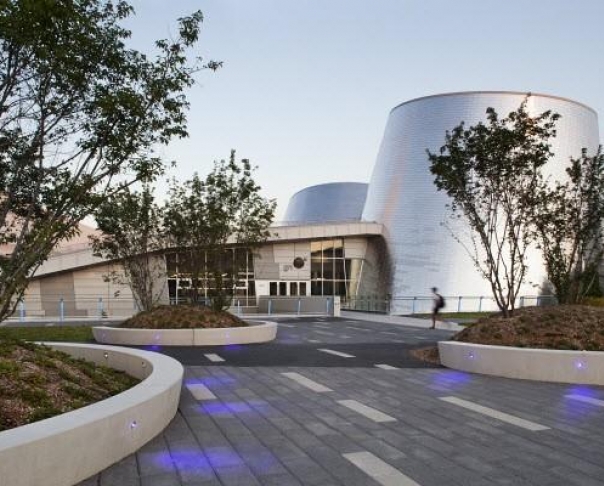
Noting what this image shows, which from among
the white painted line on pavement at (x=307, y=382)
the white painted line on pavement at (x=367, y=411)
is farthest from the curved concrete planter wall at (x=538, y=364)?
the white painted line on pavement at (x=367, y=411)

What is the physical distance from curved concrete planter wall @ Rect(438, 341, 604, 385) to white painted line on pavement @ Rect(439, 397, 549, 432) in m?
2.38

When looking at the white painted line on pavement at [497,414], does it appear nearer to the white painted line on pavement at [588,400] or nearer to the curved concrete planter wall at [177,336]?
the white painted line on pavement at [588,400]

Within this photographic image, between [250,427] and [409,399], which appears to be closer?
[250,427]

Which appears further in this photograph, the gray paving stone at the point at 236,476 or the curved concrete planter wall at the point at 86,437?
the gray paving stone at the point at 236,476

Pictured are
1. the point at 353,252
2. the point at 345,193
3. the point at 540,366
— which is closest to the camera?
the point at 540,366

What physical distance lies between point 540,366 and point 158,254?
14330 mm

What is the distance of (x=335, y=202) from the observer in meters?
69.2

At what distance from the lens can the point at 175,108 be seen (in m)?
7.21

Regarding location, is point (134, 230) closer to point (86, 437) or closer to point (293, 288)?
point (86, 437)

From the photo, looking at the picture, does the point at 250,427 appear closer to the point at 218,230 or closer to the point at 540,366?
the point at 540,366

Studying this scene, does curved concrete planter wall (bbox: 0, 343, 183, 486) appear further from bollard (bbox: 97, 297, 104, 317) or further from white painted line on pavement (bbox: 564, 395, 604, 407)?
bollard (bbox: 97, 297, 104, 317)

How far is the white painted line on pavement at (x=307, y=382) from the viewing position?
7812mm

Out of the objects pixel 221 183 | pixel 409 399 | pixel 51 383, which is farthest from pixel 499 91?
pixel 51 383

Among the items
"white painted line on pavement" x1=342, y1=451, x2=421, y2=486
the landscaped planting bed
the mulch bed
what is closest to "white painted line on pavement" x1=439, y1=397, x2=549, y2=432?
"white painted line on pavement" x1=342, y1=451, x2=421, y2=486
